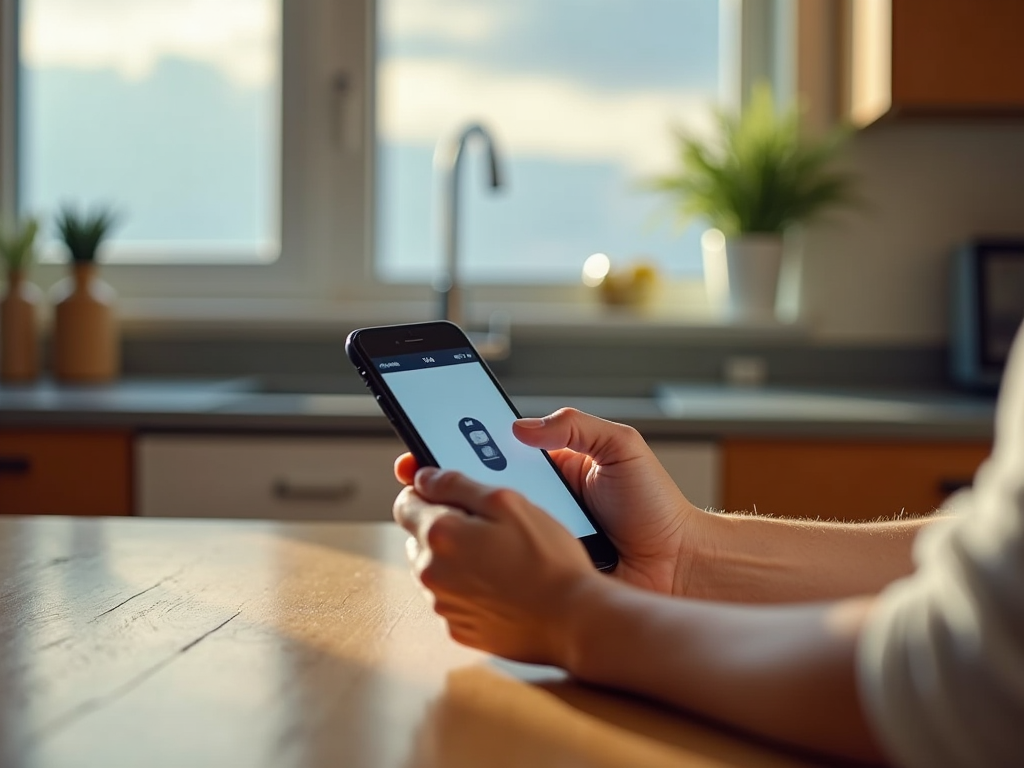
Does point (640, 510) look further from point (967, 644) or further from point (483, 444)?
point (967, 644)

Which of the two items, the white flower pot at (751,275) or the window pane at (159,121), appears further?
the window pane at (159,121)

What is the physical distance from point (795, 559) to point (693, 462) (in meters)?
1.00

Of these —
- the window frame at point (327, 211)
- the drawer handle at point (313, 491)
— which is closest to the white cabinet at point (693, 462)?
the drawer handle at point (313, 491)

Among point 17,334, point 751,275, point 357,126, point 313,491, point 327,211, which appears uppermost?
point 357,126

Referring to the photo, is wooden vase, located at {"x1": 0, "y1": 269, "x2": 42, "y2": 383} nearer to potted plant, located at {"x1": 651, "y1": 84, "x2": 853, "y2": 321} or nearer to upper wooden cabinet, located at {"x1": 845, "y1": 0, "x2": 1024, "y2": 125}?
potted plant, located at {"x1": 651, "y1": 84, "x2": 853, "y2": 321}

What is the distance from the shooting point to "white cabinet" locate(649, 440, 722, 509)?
185 cm

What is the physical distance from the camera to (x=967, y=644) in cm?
44

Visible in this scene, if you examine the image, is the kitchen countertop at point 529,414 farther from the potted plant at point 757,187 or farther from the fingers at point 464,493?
the fingers at point 464,493

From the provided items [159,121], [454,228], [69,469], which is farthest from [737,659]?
[159,121]

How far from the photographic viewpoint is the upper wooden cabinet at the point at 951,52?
83.5 inches

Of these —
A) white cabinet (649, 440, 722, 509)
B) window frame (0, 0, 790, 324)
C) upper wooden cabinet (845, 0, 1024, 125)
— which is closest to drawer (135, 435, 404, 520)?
white cabinet (649, 440, 722, 509)

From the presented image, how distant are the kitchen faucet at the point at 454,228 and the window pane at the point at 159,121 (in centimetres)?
55

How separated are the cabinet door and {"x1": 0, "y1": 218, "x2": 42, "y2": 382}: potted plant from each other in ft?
4.88

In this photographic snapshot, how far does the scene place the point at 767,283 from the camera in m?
2.48
